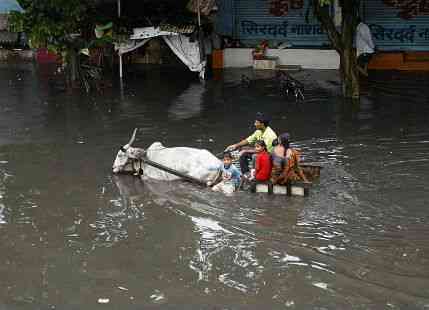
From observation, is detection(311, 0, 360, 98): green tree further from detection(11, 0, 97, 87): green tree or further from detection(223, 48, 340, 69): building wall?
detection(11, 0, 97, 87): green tree

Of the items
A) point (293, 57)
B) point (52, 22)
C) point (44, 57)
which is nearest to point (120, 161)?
point (52, 22)

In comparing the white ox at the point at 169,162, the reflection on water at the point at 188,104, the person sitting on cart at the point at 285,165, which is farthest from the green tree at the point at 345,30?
the person sitting on cart at the point at 285,165

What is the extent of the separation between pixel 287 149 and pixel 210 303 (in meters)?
3.44

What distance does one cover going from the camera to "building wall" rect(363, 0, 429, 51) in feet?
68.7

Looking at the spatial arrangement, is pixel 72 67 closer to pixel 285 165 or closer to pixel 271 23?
pixel 271 23

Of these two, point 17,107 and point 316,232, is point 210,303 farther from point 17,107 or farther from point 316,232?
point 17,107

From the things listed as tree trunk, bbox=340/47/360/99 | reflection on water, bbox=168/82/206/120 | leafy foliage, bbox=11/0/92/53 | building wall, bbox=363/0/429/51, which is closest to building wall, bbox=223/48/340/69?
building wall, bbox=363/0/429/51

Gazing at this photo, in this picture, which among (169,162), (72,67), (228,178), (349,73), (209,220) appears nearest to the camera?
(209,220)

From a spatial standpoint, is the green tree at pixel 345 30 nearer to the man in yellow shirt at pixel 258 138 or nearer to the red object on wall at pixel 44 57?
the man in yellow shirt at pixel 258 138

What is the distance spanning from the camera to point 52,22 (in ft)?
54.2

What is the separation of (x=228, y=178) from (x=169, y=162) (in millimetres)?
1087

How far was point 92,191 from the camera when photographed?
10320 mm

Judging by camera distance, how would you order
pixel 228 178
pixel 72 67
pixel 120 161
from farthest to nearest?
pixel 72 67 → pixel 120 161 → pixel 228 178

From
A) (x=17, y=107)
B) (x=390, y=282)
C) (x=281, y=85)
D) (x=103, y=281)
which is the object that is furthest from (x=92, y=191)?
(x=281, y=85)
